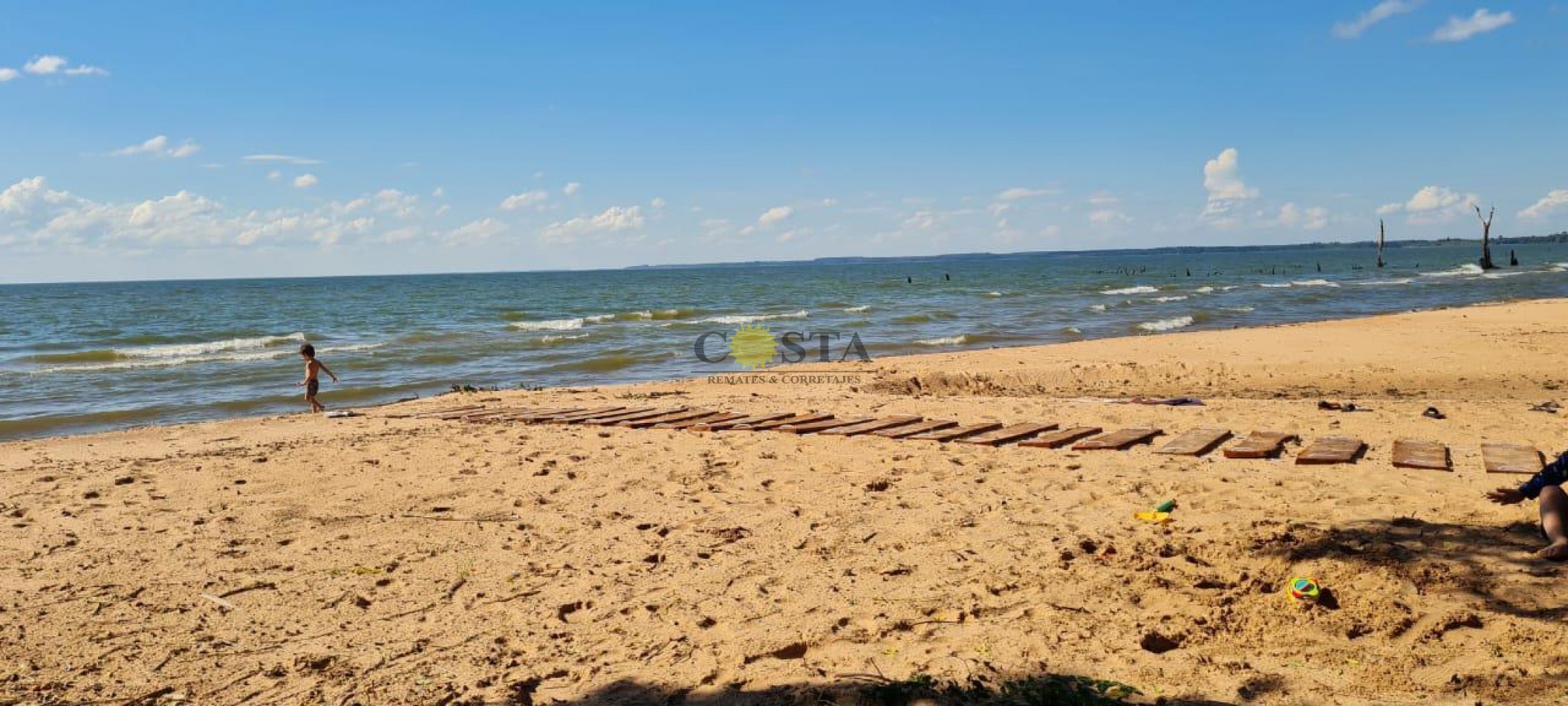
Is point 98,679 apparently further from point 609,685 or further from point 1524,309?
point 1524,309

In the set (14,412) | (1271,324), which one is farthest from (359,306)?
(1271,324)

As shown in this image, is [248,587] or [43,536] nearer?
[248,587]

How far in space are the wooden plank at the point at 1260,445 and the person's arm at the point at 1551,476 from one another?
2.09 meters

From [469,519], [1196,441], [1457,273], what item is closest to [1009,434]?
[1196,441]

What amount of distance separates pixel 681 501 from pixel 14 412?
13.2 metres

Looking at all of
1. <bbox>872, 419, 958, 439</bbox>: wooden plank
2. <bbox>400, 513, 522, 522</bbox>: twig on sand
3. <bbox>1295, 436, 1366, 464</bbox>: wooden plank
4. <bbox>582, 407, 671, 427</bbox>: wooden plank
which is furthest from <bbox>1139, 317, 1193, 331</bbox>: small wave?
<bbox>400, 513, 522, 522</bbox>: twig on sand

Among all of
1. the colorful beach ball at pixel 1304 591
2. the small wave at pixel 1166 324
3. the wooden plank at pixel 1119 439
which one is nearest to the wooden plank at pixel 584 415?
the wooden plank at pixel 1119 439

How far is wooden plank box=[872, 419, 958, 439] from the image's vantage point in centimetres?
827

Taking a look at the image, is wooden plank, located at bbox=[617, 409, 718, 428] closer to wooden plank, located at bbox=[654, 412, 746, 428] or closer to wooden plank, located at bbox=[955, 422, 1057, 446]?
wooden plank, located at bbox=[654, 412, 746, 428]

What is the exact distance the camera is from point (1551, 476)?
4711 millimetres

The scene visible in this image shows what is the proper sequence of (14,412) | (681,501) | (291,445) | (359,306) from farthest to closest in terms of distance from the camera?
(359,306) → (14,412) → (291,445) → (681,501)

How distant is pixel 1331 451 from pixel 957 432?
8.89 feet

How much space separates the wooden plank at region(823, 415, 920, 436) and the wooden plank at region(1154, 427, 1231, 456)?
2.30 m

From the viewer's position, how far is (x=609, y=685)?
360cm
